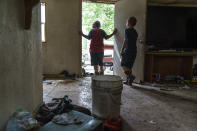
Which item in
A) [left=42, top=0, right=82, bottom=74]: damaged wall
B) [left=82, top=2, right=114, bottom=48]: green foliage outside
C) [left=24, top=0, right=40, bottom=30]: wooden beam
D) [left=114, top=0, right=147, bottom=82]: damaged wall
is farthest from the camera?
[left=82, top=2, right=114, bottom=48]: green foliage outside

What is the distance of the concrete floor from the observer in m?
1.85

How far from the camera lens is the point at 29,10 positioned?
1.55 meters

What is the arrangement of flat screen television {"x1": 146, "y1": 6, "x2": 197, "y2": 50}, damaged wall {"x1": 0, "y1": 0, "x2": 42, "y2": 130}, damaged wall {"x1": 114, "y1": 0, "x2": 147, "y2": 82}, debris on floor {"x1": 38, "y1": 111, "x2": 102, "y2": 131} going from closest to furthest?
damaged wall {"x1": 0, "y1": 0, "x2": 42, "y2": 130} < debris on floor {"x1": 38, "y1": 111, "x2": 102, "y2": 131} < damaged wall {"x1": 114, "y1": 0, "x2": 147, "y2": 82} < flat screen television {"x1": 146, "y1": 6, "x2": 197, "y2": 50}

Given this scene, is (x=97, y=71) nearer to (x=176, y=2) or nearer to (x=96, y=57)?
(x=96, y=57)

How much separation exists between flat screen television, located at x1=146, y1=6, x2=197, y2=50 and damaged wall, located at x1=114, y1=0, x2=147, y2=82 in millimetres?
403

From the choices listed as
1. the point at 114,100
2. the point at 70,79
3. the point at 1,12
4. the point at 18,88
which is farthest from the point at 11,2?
the point at 70,79

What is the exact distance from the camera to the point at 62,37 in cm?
445

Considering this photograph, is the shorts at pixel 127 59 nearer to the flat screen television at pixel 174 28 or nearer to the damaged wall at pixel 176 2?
the flat screen television at pixel 174 28

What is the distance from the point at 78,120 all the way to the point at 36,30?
3.60 feet

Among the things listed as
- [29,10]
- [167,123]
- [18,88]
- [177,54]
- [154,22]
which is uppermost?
[154,22]

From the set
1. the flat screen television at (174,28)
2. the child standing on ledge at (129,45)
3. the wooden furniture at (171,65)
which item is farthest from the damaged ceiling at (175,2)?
the wooden furniture at (171,65)

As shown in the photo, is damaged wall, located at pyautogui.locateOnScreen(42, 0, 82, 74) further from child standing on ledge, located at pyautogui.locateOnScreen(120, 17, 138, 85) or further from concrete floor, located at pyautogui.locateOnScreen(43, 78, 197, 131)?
child standing on ledge, located at pyautogui.locateOnScreen(120, 17, 138, 85)

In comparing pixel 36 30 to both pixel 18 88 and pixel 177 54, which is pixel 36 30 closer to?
pixel 18 88

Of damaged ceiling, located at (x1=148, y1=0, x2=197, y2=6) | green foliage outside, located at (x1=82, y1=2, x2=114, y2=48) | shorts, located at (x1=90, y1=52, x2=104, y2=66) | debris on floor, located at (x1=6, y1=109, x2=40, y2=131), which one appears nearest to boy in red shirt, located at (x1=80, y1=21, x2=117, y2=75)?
shorts, located at (x1=90, y1=52, x2=104, y2=66)
